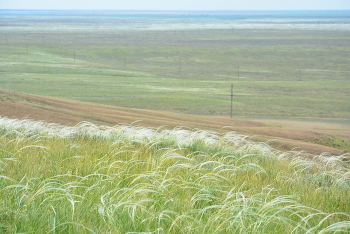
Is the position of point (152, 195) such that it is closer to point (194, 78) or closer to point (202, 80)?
point (202, 80)

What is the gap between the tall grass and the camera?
127 inches

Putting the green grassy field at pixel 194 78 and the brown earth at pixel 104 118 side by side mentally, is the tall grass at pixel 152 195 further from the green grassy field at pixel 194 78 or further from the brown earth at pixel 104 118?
the green grassy field at pixel 194 78

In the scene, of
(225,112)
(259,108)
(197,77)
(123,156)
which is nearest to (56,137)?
(123,156)

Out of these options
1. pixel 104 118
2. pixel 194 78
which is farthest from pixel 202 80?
pixel 104 118

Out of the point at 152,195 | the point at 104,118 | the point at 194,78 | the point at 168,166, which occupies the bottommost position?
the point at 194,78

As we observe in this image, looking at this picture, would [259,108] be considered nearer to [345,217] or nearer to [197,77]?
[197,77]

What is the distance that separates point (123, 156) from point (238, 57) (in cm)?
8352

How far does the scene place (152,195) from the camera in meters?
3.84

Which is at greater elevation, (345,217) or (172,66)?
(345,217)

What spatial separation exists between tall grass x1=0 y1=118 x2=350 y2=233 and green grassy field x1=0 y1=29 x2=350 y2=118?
30.4m

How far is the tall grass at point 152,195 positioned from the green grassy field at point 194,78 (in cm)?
3042

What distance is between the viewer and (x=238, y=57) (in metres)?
87.2

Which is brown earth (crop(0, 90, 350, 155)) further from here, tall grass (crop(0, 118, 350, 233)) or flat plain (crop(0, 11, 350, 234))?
tall grass (crop(0, 118, 350, 233))

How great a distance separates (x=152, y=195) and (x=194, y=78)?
56.0m
